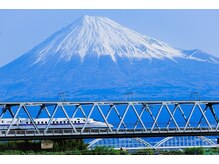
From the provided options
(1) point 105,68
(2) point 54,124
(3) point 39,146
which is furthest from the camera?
(1) point 105,68

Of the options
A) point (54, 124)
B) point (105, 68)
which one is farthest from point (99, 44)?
point (54, 124)

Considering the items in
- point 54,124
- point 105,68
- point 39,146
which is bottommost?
point 39,146

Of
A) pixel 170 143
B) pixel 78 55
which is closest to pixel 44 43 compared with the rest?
pixel 78 55

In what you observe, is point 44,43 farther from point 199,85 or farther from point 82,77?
point 199,85

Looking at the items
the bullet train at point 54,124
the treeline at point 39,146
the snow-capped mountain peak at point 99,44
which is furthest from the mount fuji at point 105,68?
the treeline at point 39,146

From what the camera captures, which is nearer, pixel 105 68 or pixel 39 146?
pixel 39 146

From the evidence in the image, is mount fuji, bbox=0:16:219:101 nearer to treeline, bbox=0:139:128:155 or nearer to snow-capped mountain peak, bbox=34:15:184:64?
snow-capped mountain peak, bbox=34:15:184:64

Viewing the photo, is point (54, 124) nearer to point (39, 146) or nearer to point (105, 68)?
point (39, 146)

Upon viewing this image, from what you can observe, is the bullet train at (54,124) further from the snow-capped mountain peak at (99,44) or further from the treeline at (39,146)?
the snow-capped mountain peak at (99,44)
